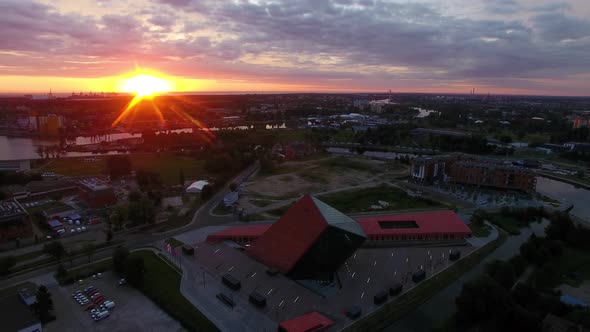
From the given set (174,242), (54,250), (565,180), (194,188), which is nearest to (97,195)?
(194,188)

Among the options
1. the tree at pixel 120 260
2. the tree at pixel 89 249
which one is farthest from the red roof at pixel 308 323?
the tree at pixel 89 249

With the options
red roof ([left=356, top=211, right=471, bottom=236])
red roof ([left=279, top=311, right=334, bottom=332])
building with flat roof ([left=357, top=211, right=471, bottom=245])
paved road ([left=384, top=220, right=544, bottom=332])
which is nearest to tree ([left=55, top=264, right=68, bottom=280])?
red roof ([left=279, top=311, right=334, bottom=332])

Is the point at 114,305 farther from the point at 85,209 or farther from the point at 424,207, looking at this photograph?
the point at 424,207

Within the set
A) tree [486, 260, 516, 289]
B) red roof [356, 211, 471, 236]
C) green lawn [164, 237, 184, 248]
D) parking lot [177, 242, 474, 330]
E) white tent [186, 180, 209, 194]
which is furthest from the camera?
white tent [186, 180, 209, 194]

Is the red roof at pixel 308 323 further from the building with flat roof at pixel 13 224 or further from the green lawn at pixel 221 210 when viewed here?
the building with flat roof at pixel 13 224

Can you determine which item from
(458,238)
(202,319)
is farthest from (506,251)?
(202,319)

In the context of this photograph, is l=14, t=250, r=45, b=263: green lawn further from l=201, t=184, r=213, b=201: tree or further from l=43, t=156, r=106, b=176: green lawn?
l=43, t=156, r=106, b=176: green lawn

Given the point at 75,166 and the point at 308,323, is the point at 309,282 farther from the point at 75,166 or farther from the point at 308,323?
the point at 75,166
